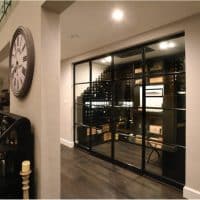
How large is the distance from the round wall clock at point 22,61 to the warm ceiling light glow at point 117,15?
1.19 metres

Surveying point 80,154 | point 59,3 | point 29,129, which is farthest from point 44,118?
point 80,154

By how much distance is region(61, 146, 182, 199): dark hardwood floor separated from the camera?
8.68 ft

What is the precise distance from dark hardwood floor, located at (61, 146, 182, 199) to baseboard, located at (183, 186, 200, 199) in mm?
103

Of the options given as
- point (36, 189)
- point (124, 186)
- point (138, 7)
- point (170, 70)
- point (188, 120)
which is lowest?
point (124, 186)

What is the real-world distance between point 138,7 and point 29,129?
185cm

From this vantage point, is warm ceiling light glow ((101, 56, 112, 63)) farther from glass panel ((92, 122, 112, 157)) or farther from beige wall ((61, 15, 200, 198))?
beige wall ((61, 15, 200, 198))

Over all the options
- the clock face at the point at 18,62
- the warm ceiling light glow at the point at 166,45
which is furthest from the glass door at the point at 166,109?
the clock face at the point at 18,62

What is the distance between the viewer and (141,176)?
324cm

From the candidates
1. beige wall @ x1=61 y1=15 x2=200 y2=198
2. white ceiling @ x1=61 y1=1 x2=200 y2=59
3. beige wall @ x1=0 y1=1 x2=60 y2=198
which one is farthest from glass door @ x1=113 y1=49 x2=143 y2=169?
beige wall @ x1=0 y1=1 x2=60 y2=198

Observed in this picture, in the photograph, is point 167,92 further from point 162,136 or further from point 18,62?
point 18,62

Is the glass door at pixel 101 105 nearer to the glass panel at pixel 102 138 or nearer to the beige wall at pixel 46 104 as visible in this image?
the glass panel at pixel 102 138

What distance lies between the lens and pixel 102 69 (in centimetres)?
418

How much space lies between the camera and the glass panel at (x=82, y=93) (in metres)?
4.68

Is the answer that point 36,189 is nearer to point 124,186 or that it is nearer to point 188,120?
point 124,186
